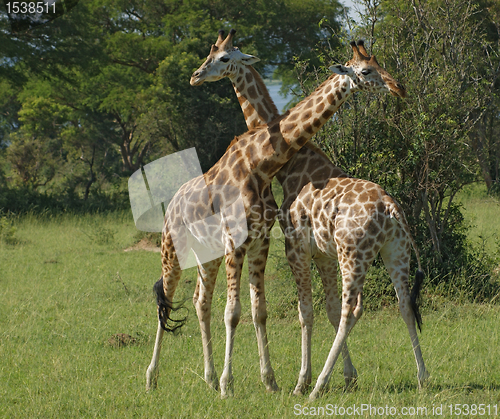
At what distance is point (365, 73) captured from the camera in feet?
15.6

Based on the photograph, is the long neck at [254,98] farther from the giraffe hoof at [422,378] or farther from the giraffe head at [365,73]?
the giraffe hoof at [422,378]

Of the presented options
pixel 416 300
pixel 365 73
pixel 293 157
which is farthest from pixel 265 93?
pixel 416 300

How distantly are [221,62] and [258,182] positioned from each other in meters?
1.27

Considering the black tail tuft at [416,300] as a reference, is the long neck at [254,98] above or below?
above

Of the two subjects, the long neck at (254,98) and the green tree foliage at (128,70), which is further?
the green tree foliage at (128,70)

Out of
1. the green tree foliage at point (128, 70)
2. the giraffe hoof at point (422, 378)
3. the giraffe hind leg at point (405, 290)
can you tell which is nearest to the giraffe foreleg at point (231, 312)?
the giraffe hind leg at point (405, 290)

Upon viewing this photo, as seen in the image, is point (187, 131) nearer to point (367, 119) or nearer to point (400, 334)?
point (367, 119)

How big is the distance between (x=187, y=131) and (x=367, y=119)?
13.4m

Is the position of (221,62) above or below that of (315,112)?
above

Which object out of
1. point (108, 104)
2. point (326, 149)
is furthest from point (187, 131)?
point (326, 149)

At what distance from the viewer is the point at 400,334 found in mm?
6801

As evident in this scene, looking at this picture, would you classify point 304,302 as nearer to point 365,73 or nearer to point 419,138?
point 365,73

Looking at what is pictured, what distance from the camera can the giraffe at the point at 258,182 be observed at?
491 centimetres

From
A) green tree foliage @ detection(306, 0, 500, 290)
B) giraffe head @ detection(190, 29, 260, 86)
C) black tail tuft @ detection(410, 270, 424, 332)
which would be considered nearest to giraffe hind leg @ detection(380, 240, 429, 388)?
black tail tuft @ detection(410, 270, 424, 332)
